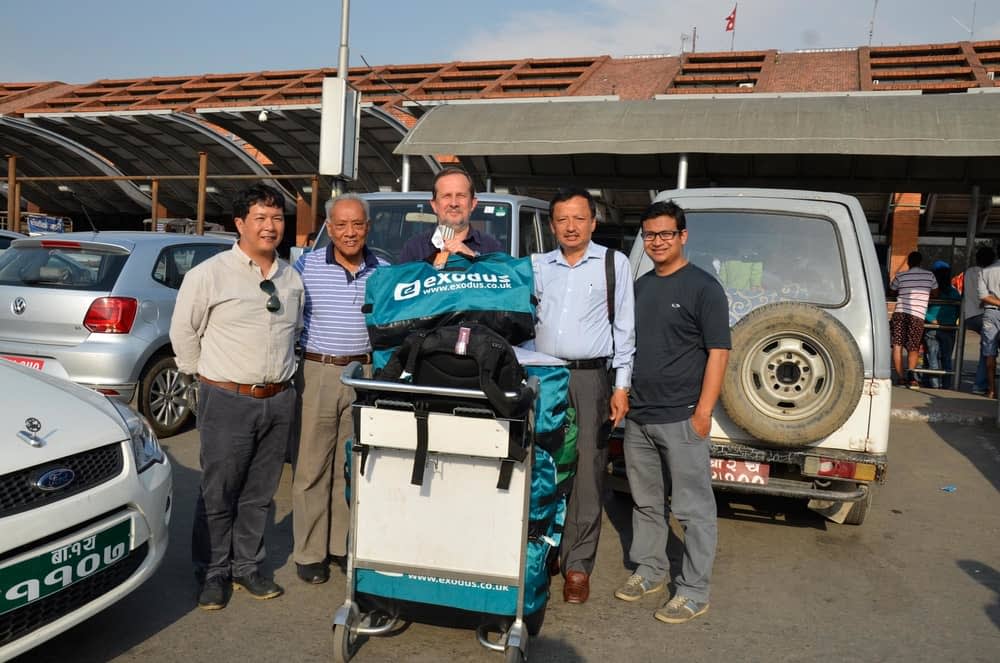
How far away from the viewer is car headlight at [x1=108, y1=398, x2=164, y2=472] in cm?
347

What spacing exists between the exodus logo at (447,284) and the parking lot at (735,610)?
39.8 inches

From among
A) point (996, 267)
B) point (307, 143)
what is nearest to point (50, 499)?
point (996, 267)

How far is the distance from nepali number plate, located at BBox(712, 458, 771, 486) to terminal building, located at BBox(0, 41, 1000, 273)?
233 inches

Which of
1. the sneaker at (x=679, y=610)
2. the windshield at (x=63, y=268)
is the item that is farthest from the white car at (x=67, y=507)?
the windshield at (x=63, y=268)

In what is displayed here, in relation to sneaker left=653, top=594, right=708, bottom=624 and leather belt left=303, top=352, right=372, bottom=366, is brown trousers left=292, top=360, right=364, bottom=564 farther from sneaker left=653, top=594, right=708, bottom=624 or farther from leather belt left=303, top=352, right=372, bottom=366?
sneaker left=653, top=594, right=708, bottom=624

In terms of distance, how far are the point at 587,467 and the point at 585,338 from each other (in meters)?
0.63

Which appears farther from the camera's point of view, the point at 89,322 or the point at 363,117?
the point at 363,117

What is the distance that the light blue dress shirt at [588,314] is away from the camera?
3.91m

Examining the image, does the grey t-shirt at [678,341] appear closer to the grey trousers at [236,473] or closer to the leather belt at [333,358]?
the leather belt at [333,358]

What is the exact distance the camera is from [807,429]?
4371 mm

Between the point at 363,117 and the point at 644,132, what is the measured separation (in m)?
Result: 6.88

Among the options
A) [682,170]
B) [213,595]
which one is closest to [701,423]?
[213,595]

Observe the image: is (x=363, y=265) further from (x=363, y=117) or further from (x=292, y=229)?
(x=292, y=229)

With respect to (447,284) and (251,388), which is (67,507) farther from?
(447,284)
